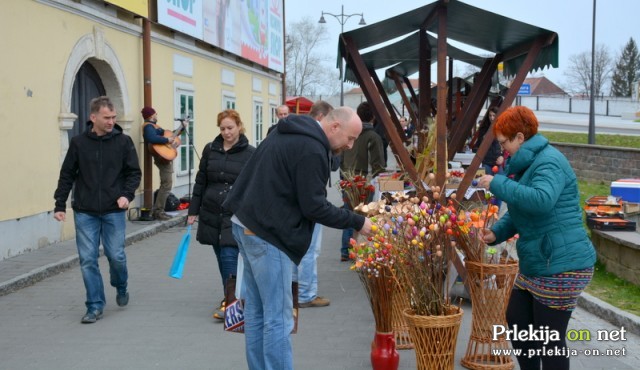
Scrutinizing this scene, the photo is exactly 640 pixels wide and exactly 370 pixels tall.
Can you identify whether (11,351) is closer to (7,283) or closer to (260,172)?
(7,283)

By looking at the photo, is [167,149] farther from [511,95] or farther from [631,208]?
[511,95]

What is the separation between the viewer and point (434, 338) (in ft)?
16.3

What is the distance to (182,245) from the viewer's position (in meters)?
7.03

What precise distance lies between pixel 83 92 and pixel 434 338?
366 inches

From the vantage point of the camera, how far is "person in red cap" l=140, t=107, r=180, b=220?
14.0 m

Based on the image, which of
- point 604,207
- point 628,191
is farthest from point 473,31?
point 628,191

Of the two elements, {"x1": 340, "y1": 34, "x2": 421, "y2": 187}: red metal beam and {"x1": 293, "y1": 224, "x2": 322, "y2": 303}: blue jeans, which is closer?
{"x1": 293, "y1": 224, "x2": 322, "y2": 303}: blue jeans

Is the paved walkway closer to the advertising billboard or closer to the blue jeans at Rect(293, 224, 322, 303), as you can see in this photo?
the blue jeans at Rect(293, 224, 322, 303)

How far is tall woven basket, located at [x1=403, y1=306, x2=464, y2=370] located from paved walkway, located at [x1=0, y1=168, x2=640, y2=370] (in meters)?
0.75

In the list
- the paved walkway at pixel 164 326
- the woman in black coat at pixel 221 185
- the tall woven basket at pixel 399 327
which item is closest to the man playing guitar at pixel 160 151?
the paved walkway at pixel 164 326

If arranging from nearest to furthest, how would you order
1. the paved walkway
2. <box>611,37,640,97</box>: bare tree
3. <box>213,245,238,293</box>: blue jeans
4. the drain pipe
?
the paved walkway, <box>213,245,238,293</box>: blue jeans, the drain pipe, <box>611,37,640,97</box>: bare tree

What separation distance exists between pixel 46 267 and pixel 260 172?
5656 mm

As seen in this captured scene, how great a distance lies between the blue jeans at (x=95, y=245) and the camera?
707 centimetres

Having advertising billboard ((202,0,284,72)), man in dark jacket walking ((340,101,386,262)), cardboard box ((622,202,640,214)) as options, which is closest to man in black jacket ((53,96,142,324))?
man in dark jacket walking ((340,101,386,262))
